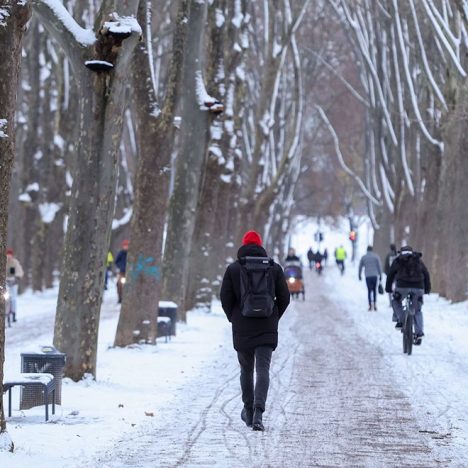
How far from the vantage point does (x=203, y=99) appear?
22.1 meters

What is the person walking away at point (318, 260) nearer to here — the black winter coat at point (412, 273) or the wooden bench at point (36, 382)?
the black winter coat at point (412, 273)

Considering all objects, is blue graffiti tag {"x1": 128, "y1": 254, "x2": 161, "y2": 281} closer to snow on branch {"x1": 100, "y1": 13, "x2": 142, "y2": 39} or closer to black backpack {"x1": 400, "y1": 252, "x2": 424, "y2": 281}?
black backpack {"x1": 400, "y1": 252, "x2": 424, "y2": 281}

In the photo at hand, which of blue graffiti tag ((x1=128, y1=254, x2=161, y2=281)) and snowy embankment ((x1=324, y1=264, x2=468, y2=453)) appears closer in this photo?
snowy embankment ((x1=324, y1=264, x2=468, y2=453))

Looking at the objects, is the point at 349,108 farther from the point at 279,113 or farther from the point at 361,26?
the point at 361,26

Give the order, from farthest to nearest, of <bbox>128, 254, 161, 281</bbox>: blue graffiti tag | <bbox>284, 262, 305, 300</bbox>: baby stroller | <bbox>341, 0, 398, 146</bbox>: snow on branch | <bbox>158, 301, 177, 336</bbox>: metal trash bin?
<bbox>284, 262, 305, 300</bbox>: baby stroller, <bbox>341, 0, 398, 146</bbox>: snow on branch, <bbox>158, 301, 177, 336</bbox>: metal trash bin, <bbox>128, 254, 161, 281</bbox>: blue graffiti tag

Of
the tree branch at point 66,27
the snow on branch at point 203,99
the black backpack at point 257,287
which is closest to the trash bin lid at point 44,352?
the black backpack at point 257,287

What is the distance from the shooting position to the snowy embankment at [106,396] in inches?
355

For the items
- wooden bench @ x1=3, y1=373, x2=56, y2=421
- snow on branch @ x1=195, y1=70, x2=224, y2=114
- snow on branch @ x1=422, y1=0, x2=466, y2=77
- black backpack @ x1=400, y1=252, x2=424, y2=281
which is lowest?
wooden bench @ x1=3, y1=373, x2=56, y2=421

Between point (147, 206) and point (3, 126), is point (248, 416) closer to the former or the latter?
point (3, 126)

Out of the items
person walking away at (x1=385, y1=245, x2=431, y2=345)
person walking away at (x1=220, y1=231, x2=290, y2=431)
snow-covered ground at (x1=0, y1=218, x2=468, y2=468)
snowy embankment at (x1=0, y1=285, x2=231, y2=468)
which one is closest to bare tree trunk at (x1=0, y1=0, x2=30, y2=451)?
snowy embankment at (x1=0, y1=285, x2=231, y2=468)

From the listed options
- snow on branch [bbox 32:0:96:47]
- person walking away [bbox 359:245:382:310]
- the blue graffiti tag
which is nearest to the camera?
snow on branch [bbox 32:0:96:47]

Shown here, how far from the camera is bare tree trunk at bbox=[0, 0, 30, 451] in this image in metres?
8.25

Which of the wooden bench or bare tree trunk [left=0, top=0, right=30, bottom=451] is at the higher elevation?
bare tree trunk [left=0, top=0, right=30, bottom=451]

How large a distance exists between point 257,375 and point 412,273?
8.32m
